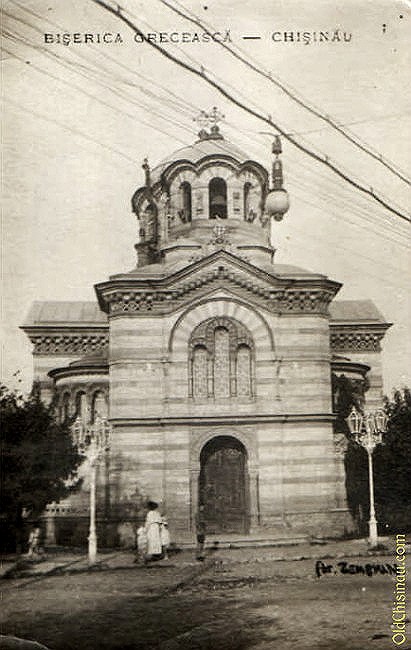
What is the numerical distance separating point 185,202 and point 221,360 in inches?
312

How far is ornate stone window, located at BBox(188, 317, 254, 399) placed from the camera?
23.9m

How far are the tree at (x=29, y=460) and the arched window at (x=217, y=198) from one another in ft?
Answer: 39.2

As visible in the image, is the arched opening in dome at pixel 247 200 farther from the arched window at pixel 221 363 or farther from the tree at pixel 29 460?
the tree at pixel 29 460

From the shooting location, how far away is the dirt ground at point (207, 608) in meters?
11.3

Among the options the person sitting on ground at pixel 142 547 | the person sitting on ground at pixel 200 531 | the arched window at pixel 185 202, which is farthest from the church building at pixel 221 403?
the person sitting on ground at pixel 142 547

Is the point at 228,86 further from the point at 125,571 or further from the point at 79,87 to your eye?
the point at 125,571

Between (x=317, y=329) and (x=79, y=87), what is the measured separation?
39.4 feet

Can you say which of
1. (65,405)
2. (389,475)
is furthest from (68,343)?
(389,475)

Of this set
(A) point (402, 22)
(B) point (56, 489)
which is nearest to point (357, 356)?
(B) point (56, 489)

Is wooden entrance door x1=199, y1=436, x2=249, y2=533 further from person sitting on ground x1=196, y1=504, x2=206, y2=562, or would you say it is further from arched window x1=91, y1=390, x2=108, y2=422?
arched window x1=91, y1=390, x2=108, y2=422

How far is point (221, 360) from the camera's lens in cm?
2417

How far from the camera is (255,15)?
13797 millimetres
